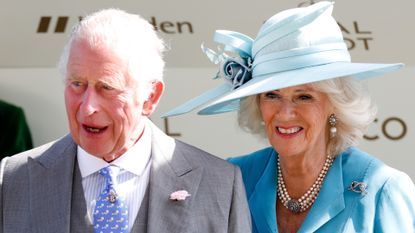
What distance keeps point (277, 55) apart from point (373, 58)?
1640mm

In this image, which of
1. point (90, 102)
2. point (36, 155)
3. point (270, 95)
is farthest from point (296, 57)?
point (36, 155)

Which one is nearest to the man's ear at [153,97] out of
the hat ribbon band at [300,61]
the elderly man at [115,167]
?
the elderly man at [115,167]

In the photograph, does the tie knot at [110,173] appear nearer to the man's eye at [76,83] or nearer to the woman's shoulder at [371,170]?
the man's eye at [76,83]

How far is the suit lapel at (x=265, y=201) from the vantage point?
354cm

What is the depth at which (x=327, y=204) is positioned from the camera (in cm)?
349

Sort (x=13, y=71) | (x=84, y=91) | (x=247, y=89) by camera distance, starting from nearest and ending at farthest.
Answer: (x=84, y=91) → (x=247, y=89) → (x=13, y=71)

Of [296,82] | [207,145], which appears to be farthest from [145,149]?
[207,145]

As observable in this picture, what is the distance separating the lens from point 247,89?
3.40 m

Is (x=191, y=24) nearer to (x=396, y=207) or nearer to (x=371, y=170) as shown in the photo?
(x=371, y=170)

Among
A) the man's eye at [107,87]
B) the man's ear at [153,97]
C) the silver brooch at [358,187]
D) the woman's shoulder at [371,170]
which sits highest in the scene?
the man's eye at [107,87]

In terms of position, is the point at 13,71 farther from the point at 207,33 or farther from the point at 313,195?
the point at 313,195

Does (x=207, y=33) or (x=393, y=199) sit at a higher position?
(x=207, y=33)

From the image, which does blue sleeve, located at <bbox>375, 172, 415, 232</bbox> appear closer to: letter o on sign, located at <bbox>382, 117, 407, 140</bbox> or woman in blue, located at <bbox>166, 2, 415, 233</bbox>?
woman in blue, located at <bbox>166, 2, 415, 233</bbox>

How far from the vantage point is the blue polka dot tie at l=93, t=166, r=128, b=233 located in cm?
301
